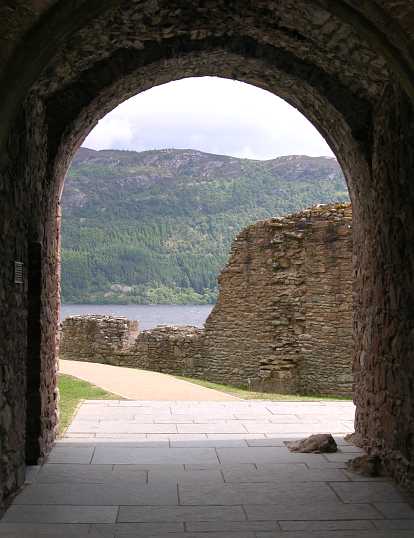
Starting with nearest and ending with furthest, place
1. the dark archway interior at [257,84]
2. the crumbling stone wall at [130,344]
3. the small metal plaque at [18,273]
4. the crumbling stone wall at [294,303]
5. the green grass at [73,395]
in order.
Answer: the dark archway interior at [257,84] < the small metal plaque at [18,273] < the green grass at [73,395] < the crumbling stone wall at [294,303] < the crumbling stone wall at [130,344]

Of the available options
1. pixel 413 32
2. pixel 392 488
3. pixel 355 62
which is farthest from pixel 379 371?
pixel 413 32

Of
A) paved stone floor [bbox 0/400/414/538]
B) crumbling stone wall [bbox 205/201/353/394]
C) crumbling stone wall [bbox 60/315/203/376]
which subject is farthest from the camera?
crumbling stone wall [bbox 60/315/203/376]

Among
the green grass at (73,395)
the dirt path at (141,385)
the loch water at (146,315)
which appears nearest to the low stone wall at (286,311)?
the dirt path at (141,385)

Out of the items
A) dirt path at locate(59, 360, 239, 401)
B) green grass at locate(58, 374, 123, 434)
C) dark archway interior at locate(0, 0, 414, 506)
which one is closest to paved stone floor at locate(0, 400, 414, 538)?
dark archway interior at locate(0, 0, 414, 506)

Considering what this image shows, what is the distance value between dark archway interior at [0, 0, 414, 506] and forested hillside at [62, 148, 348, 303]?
63346mm

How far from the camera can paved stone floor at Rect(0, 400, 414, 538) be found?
426cm

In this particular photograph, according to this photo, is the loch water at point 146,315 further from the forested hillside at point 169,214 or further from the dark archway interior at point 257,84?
the dark archway interior at point 257,84

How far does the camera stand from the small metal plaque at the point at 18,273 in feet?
16.4

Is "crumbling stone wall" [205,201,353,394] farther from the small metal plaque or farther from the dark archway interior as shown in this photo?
the small metal plaque

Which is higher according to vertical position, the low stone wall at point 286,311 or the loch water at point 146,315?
the low stone wall at point 286,311

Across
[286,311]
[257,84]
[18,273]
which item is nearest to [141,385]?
[286,311]

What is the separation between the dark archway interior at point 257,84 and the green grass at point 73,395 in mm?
1681

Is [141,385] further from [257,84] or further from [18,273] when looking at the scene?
[18,273]

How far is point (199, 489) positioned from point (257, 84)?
3994 millimetres
